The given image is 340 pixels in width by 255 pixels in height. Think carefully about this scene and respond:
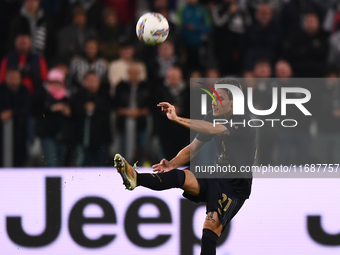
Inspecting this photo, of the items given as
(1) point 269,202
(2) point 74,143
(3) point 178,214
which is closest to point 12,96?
(2) point 74,143

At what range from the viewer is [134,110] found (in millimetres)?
8336

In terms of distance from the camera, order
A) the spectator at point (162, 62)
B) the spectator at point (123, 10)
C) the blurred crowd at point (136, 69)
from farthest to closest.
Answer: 1. the spectator at point (123, 10)
2. the spectator at point (162, 62)
3. the blurred crowd at point (136, 69)

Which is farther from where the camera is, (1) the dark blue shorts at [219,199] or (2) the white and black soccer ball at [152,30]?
(2) the white and black soccer ball at [152,30]

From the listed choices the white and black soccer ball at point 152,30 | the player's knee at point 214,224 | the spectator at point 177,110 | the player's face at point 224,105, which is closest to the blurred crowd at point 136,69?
the spectator at point 177,110

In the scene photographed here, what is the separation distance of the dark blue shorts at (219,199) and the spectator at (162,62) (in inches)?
135

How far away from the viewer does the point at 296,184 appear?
7.30 m

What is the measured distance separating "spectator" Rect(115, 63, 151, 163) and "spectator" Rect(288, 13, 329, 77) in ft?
8.24

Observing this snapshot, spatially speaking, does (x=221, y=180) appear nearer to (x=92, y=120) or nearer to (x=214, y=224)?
(x=214, y=224)

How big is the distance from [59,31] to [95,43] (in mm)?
913

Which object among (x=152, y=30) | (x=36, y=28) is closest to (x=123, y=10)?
(x=36, y=28)

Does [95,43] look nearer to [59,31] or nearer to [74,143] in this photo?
[59,31]

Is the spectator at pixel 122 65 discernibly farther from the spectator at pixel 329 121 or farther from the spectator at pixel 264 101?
the spectator at pixel 329 121

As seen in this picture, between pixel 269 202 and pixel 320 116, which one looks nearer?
pixel 269 202

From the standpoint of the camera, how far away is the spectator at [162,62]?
9344 mm
